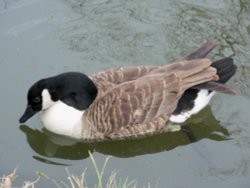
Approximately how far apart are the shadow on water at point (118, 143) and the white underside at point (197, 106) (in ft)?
0.53

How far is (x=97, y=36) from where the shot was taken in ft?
25.9

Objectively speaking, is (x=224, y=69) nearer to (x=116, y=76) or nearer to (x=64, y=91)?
(x=116, y=76)

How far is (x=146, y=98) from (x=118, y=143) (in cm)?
58

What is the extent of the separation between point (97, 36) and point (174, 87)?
1.88 metres

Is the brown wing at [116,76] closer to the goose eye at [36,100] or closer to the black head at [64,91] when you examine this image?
the black head at [64,91]

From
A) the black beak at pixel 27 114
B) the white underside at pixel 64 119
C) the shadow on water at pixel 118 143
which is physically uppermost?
the black beak at pixel 27 114

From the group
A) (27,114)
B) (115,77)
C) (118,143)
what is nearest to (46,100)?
(27,114)

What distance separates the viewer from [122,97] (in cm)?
620

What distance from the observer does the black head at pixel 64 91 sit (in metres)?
6.18

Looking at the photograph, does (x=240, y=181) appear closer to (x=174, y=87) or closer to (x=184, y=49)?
(x=174, y=87)

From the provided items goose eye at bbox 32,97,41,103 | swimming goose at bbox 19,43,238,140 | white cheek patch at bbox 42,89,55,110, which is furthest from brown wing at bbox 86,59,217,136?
goose eye at bbox 32,97,41,103

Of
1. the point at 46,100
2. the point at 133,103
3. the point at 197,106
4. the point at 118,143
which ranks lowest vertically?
the point at 118,143

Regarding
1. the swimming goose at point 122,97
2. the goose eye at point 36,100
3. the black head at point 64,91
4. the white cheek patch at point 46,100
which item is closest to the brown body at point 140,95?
the swimming goose at point 122,97

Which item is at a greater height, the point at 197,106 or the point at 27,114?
the point at 27,114
